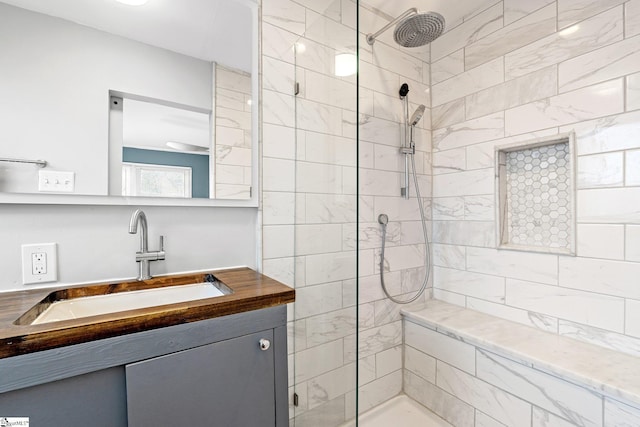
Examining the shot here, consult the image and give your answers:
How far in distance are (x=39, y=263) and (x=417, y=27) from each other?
1.93 metres

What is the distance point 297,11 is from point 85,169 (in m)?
1.24

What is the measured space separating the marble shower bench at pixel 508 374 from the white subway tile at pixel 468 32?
1.85 meters

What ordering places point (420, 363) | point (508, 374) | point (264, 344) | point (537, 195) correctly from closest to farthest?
point (264, 344) → point (508, 374) → point (537, 195) → point (420, 363)

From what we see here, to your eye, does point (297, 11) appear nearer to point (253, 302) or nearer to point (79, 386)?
point (253, 302)

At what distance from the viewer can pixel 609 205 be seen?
4.50 feet

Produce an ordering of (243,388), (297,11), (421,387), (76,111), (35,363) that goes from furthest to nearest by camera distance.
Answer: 1. (421,387)
2. (297,11)
3. (76,111)
4. (243,388)
5. (35,363)

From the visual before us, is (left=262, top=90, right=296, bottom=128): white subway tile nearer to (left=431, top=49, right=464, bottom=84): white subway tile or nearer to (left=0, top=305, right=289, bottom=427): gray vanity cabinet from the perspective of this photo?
(left=0, top=305, right=289, bottom=427): gray vanity cabinet

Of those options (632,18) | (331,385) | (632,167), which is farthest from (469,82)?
(331,385)

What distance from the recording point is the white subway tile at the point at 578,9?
1390mm

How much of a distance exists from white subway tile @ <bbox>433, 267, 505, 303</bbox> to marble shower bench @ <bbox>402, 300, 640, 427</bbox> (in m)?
0.12

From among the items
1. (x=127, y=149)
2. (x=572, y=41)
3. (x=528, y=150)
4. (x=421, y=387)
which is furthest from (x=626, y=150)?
(x=127, y=149)

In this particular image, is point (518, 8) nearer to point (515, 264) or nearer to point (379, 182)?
point (379, 182)

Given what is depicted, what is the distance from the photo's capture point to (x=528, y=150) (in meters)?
1.73

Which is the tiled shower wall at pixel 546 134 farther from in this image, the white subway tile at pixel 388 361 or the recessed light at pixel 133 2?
the recessed light at pixel 133 2
